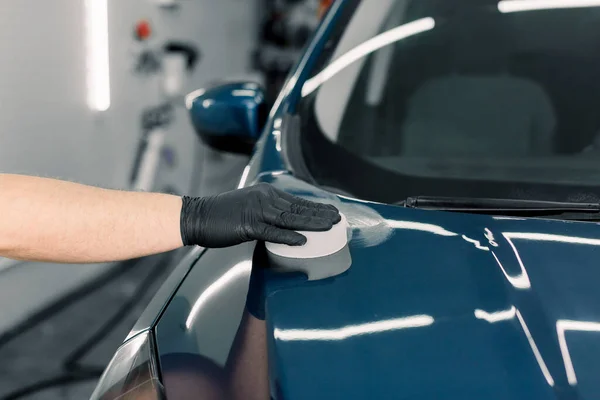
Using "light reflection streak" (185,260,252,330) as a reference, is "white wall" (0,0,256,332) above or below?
below

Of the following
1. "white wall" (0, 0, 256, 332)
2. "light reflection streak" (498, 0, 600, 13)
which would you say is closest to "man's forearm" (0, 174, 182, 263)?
"light reflection streak" (498, 0, 600, 13)

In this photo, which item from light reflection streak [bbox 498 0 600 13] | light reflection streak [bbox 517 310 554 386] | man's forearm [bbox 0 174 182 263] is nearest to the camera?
light reflection streak [bbox 517 310 554 386]

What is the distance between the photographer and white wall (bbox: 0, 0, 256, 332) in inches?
101

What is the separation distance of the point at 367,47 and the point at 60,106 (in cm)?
176

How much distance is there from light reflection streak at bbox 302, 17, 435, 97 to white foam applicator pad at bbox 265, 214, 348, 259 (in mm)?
504

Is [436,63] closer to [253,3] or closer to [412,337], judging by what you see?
[412,337]

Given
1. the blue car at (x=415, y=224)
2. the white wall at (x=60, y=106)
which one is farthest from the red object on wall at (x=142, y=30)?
the blue car at (x=415, y=224)

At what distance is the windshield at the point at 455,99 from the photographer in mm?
1246

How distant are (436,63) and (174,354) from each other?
911 millimetres

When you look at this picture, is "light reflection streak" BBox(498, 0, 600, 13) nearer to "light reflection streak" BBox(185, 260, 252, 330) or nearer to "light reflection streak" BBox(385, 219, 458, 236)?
"light reflection streak" BBox(385, 219, 458, 236)

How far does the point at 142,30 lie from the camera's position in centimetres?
333

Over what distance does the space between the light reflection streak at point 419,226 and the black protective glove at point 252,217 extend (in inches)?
3.6

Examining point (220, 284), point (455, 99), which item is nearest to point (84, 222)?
point (220, 284)

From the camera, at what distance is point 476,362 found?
784mm
